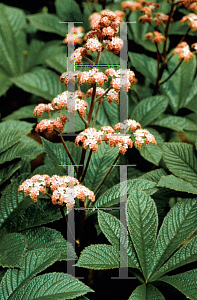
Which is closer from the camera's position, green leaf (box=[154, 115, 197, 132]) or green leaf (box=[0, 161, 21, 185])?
green leaf (box=[0, 161, 21, 185])

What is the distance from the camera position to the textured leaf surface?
665 millimetres

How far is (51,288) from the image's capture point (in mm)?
688

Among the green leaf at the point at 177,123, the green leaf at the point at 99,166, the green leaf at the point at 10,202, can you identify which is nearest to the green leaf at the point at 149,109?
the green leaf at the point at 177,123

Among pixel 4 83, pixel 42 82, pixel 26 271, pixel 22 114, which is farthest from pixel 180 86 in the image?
pixel 26 271

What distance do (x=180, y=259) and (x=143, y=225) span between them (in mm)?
139

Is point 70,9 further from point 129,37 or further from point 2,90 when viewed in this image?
point 2,90

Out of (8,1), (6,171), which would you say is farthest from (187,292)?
(8,1)

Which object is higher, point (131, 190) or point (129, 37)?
point (129, 37)

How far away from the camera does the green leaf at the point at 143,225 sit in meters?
0.79

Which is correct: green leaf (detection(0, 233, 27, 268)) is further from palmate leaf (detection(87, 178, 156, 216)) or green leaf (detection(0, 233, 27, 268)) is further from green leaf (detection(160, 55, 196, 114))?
green leaf (detection(160, 55, 196, 114))

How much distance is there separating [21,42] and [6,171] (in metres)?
1.05

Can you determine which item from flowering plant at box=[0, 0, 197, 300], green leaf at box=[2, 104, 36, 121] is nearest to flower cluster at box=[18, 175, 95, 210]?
flowering plant at box=[0, 0, 197, 300]

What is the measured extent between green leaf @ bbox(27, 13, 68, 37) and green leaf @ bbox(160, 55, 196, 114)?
74 cm

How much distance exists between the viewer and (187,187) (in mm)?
882
